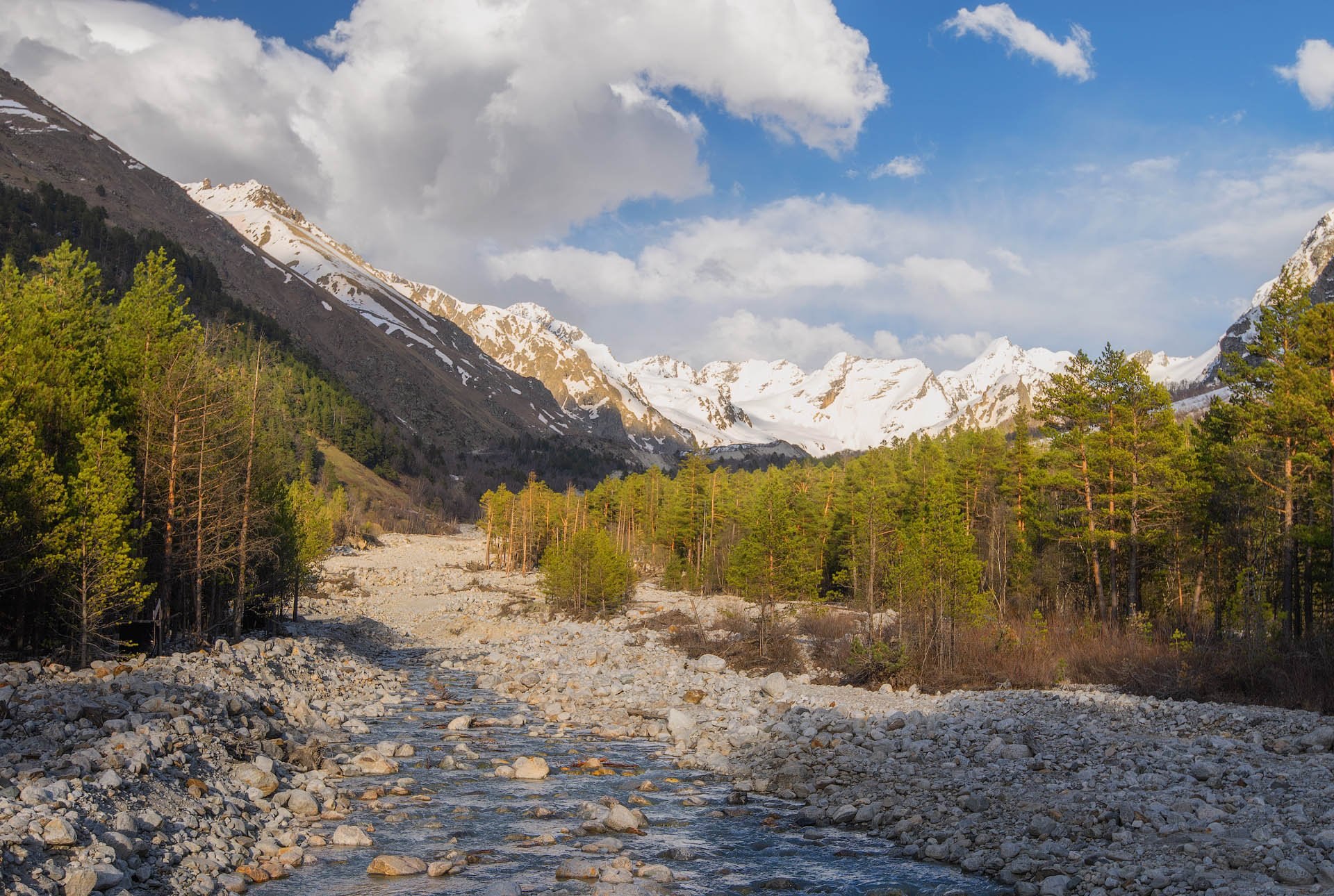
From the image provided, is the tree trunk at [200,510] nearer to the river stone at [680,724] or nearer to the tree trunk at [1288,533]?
the river stone at [680,724]

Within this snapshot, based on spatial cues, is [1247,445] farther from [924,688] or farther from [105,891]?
[105,891]

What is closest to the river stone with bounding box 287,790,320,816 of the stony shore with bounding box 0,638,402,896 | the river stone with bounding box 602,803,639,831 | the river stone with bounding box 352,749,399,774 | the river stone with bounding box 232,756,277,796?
the stony shore with bounding box 0,638,402,896

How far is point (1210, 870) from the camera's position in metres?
11.0

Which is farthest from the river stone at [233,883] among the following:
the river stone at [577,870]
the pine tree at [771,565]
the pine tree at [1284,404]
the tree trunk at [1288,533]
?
the tree trunk at [1288,533]

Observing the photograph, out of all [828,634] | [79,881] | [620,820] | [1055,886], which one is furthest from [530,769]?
[828,634]

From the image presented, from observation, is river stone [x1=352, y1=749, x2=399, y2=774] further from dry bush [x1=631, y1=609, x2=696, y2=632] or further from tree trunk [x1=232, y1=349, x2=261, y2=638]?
dry bush [x1=631, y1=609, x2=696, y2=632]

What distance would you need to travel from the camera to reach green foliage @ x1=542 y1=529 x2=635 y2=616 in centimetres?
5044

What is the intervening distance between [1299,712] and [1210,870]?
38.0ft

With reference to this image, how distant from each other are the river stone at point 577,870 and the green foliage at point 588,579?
37.7m

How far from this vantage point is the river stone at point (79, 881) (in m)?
9.48

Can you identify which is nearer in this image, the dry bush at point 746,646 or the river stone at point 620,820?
the river stone at point 620,820

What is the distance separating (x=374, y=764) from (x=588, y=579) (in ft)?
107

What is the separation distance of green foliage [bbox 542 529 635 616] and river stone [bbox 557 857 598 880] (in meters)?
37.7

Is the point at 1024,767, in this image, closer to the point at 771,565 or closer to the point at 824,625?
the point at 771,565
